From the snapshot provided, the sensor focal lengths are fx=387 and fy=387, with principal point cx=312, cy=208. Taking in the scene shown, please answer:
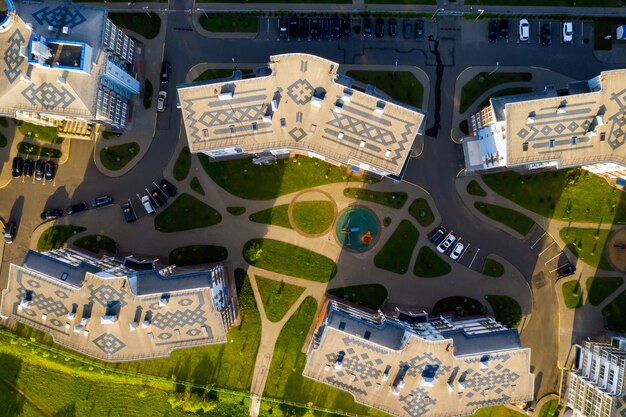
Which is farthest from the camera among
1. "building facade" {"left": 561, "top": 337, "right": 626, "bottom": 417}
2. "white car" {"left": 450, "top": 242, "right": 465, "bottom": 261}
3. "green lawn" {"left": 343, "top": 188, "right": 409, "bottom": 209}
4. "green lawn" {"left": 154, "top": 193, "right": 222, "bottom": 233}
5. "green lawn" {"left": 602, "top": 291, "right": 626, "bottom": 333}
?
"green lawn" {"left": 154, "top": 193, "right": 222, "bottom": 233}

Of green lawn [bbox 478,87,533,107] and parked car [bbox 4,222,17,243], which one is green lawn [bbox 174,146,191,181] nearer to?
parked car [bbox 4,222,17,243]

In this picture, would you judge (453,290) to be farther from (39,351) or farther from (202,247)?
(39,351)

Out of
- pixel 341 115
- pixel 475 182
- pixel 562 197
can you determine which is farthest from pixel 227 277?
pixel 562 197

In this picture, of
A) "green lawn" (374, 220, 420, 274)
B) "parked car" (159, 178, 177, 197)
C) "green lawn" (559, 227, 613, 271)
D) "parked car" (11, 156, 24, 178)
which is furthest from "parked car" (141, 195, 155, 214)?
"green lawn" (559, 227, 613, 271)

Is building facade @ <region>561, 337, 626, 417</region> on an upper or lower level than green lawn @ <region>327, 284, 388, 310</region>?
lower

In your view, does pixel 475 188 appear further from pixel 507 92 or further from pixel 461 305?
pixel 461 305

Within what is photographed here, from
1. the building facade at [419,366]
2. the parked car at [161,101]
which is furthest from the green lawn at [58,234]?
the building facade at [419,366]

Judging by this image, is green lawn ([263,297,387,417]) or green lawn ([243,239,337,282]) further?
green lawn ([263,297,387,417])
